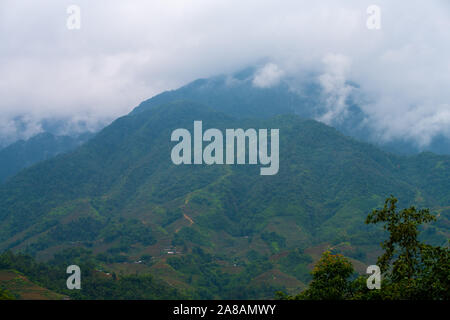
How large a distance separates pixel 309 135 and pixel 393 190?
117ft

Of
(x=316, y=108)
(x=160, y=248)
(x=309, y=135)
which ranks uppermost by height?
(x=316, y=108)

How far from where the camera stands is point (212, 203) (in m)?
119

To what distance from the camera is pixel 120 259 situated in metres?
91.1

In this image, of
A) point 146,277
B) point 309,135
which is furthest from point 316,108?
point 146,277
